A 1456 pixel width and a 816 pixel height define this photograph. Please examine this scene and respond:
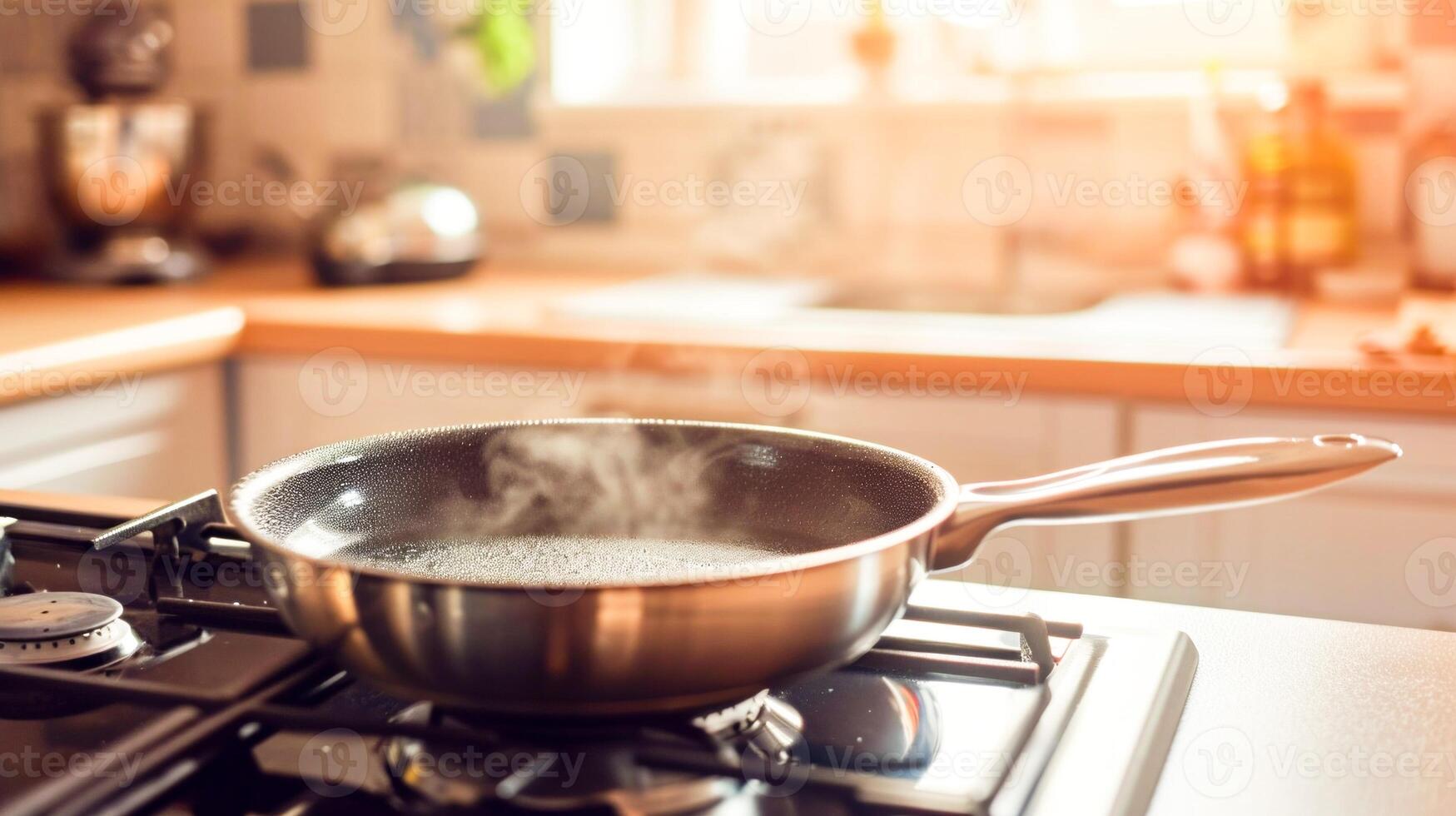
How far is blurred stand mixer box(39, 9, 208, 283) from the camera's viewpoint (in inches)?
80.9

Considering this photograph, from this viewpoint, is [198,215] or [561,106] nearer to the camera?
[561,106]

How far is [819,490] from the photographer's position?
0.64m

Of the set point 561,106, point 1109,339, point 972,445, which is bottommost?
point 972,445

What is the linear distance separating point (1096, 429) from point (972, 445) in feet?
0.42

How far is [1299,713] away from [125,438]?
4.79ft

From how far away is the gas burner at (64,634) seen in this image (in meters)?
0.56

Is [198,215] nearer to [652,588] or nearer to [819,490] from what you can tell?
[819,490]

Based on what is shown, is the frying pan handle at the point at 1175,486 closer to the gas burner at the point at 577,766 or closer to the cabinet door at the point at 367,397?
the gas burner at the point at 577,766

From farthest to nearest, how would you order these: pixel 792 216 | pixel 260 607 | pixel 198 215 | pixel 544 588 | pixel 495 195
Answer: pixel 198 215, pixel 495 195, pixel 792 216, pixel 260 607, pixel 544 588

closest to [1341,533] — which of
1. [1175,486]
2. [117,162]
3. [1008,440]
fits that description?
[1008,440]

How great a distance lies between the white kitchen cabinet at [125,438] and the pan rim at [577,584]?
3.50ft

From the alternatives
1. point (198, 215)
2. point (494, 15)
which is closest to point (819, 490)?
point (494, 15)

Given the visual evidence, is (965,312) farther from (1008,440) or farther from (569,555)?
(569,555)

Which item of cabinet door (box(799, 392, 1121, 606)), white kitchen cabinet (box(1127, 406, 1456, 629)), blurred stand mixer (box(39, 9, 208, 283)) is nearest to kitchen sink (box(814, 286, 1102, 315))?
cabinet door (box(799, 392, 1121, 606))
